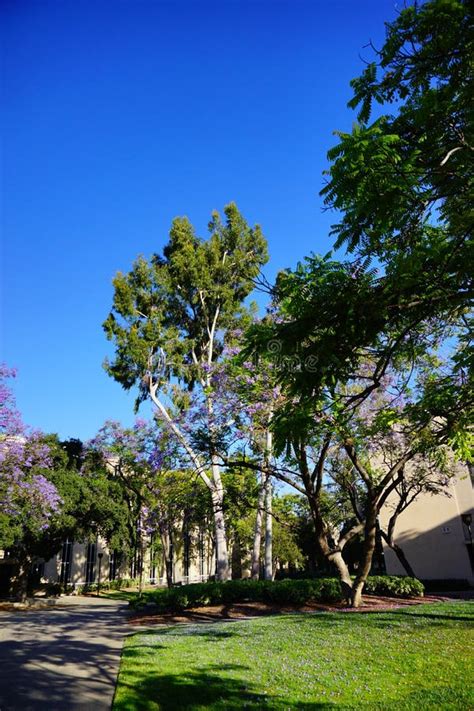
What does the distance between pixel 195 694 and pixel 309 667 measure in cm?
186

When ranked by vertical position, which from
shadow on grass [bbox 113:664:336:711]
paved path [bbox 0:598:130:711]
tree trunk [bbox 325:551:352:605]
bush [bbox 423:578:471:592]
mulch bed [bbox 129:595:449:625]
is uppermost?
tree trunk [bbox 325:551:352:605]

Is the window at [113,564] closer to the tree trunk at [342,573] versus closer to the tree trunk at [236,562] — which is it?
the tree trunk at [236,562]

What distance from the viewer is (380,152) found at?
370 cm

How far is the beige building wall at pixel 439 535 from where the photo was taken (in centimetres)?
2455

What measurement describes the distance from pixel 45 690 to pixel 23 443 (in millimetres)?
15997

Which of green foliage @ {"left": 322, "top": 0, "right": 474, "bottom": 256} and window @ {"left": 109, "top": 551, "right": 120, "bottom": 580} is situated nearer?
green foliage @ {"left": 322, "top": 0, "right": 474, "bottom": 256}

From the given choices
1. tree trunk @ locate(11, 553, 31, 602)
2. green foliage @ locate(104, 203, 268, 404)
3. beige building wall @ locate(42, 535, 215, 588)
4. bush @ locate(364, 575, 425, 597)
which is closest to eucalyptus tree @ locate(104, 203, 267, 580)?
green foliage @ locate(104, 203, 268, 404)

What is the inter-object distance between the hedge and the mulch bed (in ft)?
1.05

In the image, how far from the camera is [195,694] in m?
5.67

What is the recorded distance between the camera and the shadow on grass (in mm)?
5156

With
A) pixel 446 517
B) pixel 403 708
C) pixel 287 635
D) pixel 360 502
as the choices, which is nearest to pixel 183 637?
pixel 287 635

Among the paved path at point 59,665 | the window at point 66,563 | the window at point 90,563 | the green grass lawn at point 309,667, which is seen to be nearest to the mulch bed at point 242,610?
the paved path at point 59,665

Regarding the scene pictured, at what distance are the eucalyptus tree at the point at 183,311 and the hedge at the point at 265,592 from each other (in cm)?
259

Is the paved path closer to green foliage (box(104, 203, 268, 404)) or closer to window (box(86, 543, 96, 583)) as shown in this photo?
green foliage (box(104, 203, 268, 404))
